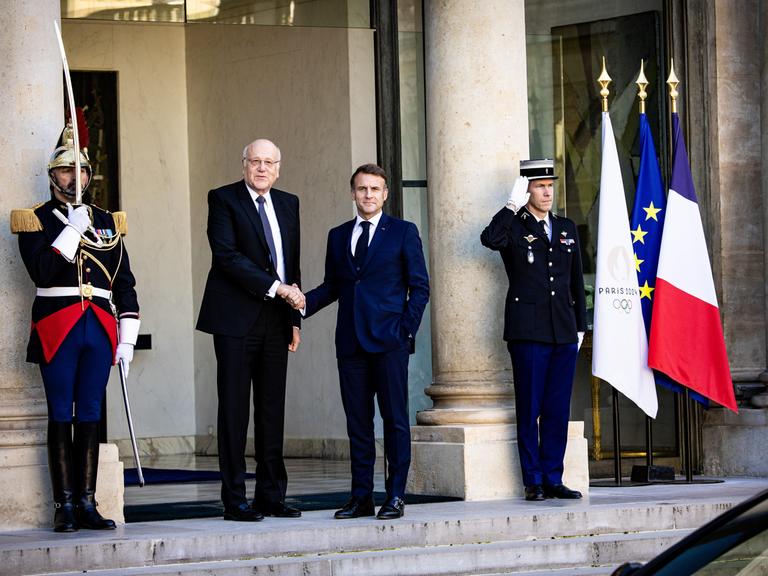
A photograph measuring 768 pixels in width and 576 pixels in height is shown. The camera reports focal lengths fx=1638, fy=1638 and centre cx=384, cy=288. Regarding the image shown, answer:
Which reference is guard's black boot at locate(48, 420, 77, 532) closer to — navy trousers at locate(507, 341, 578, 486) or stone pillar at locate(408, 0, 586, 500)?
stone pillar at locate(408, 0, 586, 500)

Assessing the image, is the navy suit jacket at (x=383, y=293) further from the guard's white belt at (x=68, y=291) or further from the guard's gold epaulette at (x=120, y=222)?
the guard's white belt at (x=68, y=291)

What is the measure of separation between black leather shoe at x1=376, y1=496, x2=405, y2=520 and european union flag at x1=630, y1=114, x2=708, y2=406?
112 inches

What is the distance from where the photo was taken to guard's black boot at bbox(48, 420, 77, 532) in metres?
7.87

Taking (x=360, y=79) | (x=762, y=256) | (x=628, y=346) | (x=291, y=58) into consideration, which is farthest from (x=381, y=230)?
(x=291, y=58)

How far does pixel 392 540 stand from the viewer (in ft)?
25.9

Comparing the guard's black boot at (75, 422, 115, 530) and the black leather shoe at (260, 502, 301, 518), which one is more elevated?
the guard's black boot at (75, 422, 115, 530)

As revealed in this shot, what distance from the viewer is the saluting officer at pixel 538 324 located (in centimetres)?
929

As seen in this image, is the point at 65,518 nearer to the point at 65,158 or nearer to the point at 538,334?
the point at 65,158

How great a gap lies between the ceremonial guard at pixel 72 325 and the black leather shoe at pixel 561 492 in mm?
2609

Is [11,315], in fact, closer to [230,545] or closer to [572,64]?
[230,545]

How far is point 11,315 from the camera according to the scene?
841cm

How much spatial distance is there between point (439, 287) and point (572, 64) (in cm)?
276

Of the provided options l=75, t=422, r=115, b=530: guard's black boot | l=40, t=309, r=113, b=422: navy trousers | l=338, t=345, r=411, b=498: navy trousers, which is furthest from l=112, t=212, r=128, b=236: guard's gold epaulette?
l=338, t=345, r=411, b=498: navy trousers

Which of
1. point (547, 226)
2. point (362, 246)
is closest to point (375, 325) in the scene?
point (362, 246)
